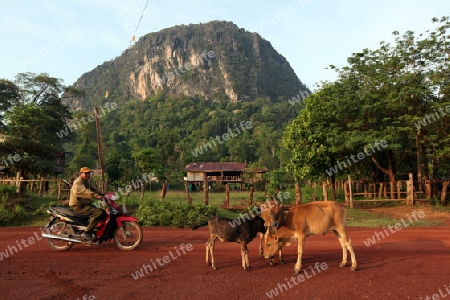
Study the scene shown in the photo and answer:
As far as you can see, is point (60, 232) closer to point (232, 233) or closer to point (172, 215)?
point (232, 233)

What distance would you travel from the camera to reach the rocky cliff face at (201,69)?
13850 centimetres

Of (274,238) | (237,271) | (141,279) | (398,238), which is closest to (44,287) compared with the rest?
(141,279)

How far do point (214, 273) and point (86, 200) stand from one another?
3836 mm

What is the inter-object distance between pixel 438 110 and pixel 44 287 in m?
22.7

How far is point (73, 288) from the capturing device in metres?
5.78

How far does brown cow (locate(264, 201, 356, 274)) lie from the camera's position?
6.74 meters

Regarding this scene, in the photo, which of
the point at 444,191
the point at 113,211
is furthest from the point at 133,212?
the point at 444,191

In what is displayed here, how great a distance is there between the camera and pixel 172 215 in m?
14.2

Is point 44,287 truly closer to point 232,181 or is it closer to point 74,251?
point 74,251

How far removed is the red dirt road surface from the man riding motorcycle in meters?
0.71

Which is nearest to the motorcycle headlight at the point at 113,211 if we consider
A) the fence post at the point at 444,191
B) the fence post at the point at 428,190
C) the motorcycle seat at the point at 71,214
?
the motorcycle seat at the point at 71,214

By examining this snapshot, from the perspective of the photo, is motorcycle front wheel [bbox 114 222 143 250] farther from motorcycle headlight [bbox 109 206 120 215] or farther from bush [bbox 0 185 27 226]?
bush [bbox 0 185 27 226]

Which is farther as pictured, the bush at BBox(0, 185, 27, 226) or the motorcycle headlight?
the bush at BBox(0, 185, 27, 226)

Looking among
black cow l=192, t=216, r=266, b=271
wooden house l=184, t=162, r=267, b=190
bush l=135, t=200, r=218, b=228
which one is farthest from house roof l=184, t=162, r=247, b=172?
black cow l=192, t=216, r=266, b=271
